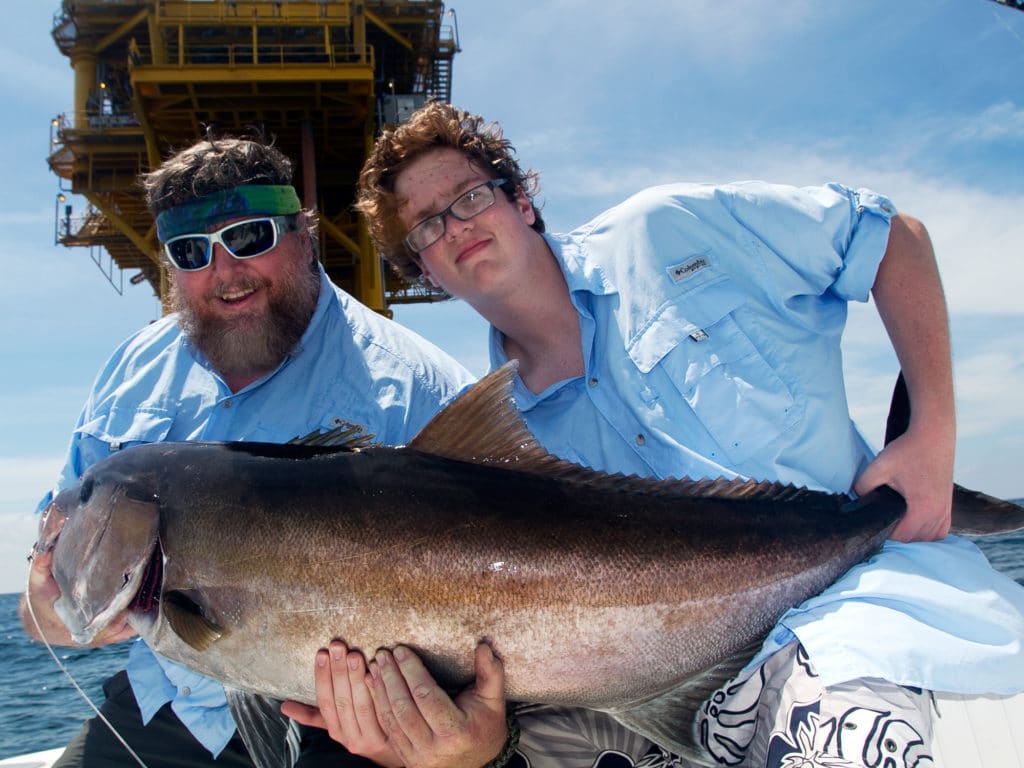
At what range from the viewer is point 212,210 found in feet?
9.76

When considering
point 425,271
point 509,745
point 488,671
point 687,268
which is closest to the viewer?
point 488,671

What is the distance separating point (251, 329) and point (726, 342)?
1.78 metres

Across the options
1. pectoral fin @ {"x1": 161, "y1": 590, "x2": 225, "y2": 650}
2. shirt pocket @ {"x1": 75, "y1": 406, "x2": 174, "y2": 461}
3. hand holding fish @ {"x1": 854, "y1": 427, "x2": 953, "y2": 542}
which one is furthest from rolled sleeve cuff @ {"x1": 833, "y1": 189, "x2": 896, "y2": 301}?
shirt pocket @ {"x1": 75, "y1": 406, "x2": 174, "y2": 461}

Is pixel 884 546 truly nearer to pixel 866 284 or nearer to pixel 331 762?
pixel 866 284

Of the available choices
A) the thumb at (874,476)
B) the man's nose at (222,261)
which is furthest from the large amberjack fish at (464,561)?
the man's nose at (222,261)

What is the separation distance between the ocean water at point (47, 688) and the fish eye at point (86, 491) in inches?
146

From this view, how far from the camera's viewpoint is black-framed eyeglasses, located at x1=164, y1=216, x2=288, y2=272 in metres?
2.98

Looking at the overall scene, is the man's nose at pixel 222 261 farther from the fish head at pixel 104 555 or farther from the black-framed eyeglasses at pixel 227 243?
the fish head at pixel 104 555

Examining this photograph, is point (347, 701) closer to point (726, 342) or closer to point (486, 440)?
point (486, 440)

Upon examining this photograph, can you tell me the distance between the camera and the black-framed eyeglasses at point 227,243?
2.98 meters

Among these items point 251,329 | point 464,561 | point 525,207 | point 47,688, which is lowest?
point 47,688

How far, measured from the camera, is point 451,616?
1.97 metres

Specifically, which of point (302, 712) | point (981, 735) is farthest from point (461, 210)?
point (981, 735)

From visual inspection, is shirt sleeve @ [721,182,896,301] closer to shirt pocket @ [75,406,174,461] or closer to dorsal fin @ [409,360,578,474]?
dorsal fin @ [409,360,578,474]
